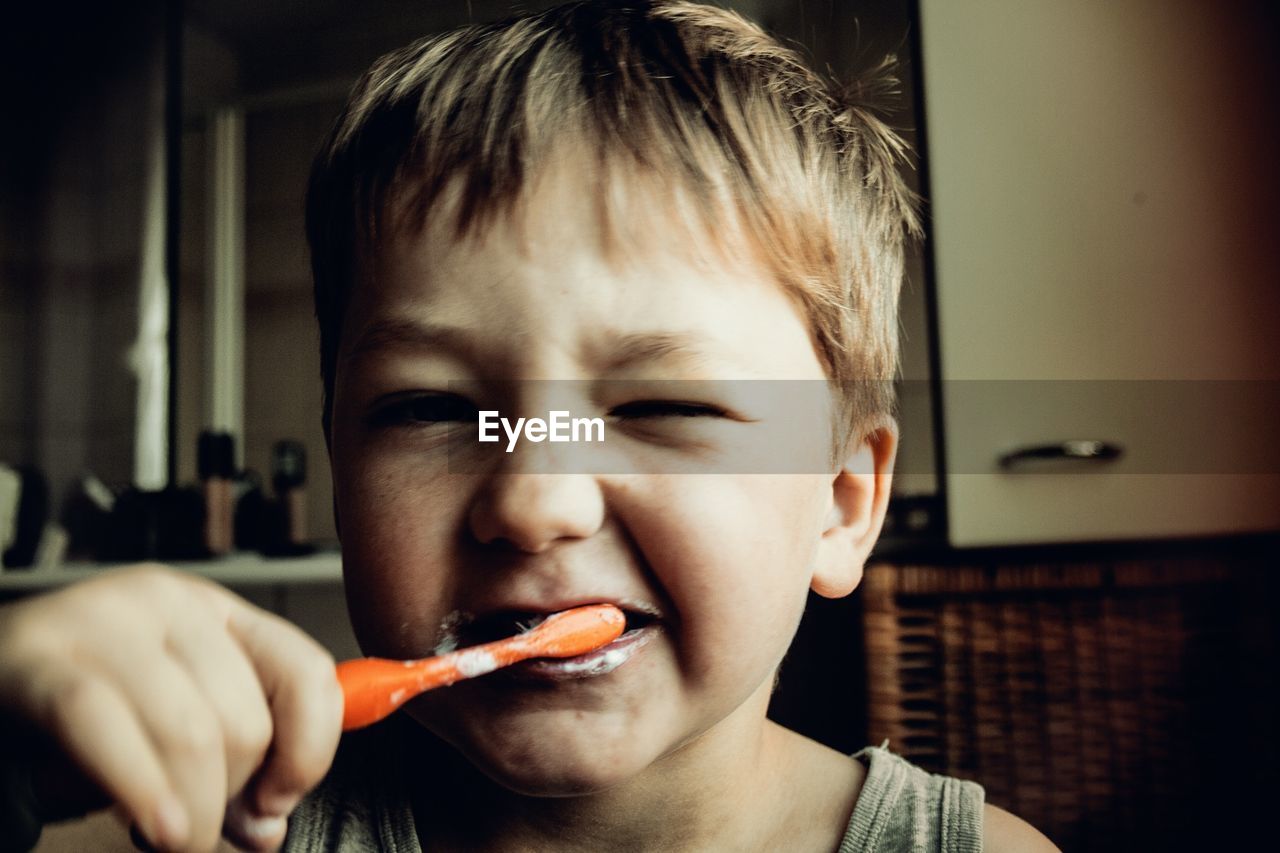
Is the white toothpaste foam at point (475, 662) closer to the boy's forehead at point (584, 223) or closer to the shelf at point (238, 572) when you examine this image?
the boy's forehead at point (584, 223)

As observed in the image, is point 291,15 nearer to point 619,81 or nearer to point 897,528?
point 619,81

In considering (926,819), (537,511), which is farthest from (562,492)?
(926,819)

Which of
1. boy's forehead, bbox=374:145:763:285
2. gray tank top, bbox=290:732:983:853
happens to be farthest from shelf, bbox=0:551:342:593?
boy's forehead, bbox=374:145:763:285

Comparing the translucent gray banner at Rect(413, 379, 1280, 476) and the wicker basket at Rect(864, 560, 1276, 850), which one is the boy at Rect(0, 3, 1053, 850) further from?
the wicker basket at Rect(864, 560, 1276, 850)

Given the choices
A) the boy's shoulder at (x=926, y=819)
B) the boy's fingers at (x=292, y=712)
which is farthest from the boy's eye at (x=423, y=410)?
the boy's shoulder at (x=926, y=819)

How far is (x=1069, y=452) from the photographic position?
0.48 meters

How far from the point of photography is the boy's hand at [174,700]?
0.16m

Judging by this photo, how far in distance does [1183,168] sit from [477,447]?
421mm

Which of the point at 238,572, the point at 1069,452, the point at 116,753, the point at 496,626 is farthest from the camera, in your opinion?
the point at 238,572

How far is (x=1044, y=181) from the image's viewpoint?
1.60ft

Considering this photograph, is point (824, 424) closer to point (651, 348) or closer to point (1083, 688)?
point (651, 348)

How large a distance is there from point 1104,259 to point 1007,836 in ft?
0.99

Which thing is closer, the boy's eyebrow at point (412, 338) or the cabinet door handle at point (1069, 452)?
the boy's eyebrow at point (412, 338)
